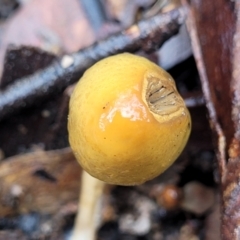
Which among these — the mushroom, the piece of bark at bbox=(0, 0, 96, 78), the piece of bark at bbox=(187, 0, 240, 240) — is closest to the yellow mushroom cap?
the mushroom

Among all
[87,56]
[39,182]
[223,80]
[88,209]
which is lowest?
[88,209]

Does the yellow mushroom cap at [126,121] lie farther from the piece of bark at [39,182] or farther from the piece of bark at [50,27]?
the piece of bark at [50,27]

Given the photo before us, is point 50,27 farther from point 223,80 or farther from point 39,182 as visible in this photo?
point 223,80

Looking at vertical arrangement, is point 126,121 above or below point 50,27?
above

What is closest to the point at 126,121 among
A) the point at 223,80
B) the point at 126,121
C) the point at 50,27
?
the point at 126,121

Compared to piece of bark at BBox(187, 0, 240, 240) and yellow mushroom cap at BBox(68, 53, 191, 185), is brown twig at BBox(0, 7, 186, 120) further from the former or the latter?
yellow mushroom cap at BBox(68, 53, 191, 185)

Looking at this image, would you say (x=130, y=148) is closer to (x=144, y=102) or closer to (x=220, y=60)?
(x=144, y=102)

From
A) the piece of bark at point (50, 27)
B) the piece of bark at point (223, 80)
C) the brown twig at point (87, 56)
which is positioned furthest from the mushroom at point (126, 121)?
the piece of bark at point (50, 27)
